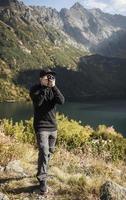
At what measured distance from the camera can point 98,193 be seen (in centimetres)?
930

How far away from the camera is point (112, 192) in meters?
8.73

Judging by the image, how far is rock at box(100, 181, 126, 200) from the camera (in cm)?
866

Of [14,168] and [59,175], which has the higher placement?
[14,168]

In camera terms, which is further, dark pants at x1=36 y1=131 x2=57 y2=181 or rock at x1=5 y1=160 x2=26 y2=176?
rock at x1=5 y1=160 x2=26 y2=176

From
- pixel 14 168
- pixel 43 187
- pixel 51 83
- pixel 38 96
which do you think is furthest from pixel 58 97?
pixel 14 168

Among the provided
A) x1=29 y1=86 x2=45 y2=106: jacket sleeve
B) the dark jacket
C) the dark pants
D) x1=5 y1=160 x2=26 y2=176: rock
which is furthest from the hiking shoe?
x1=29 y1=86 x2=45 y2=106: jacket sleeve

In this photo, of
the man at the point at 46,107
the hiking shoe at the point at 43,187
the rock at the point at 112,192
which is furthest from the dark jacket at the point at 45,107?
the rock at the point at 112,192

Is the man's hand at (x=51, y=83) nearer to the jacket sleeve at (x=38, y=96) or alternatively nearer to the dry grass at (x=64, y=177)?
the jacket sleeve at (x=38, y=96)

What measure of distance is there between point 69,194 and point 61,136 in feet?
47.5

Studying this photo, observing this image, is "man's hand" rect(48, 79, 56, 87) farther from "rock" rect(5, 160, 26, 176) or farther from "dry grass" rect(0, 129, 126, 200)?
"rock" rect(5, 160, 26, 176)

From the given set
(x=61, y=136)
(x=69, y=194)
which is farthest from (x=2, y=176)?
(x=61, y=136)

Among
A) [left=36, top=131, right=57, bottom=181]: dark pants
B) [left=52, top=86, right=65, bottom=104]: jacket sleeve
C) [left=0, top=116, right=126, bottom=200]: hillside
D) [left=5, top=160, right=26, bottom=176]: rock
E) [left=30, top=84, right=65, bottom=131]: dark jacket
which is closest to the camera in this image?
[left=0, top=116, right=126, bottom=200]: hillside

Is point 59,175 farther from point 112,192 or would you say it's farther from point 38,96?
point 112,192

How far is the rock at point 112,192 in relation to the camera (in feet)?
28.4
